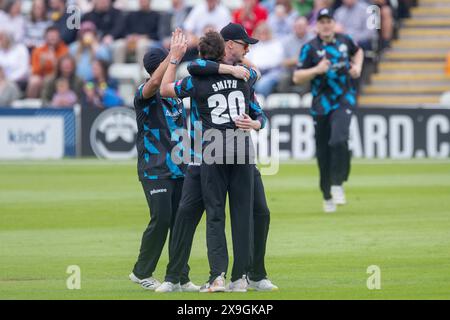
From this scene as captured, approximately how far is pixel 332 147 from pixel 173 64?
634 centimetres

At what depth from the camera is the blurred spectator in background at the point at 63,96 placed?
1056 inches

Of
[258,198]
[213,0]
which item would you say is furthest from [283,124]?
[258,198]

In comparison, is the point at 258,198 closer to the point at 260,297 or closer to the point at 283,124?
the point at 260,297

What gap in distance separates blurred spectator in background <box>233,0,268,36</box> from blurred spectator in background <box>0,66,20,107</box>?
5.28 m

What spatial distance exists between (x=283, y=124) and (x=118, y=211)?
8873mm

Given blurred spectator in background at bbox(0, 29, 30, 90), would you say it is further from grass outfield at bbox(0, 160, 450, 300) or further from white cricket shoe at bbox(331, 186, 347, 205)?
white cricket shoe at bbox(331, 186, 347, 205)

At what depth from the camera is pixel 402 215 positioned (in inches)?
612

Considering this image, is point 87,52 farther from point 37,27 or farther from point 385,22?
point 385,22

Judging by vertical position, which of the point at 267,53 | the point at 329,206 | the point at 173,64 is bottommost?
the point at 329,206

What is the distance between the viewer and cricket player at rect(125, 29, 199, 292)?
34.7 feet

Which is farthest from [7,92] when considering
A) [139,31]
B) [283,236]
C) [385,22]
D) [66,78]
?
[283,236]

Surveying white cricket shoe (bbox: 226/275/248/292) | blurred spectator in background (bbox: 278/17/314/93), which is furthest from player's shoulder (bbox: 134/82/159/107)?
blurred spectator in background (bbox: 278/17/314/93)

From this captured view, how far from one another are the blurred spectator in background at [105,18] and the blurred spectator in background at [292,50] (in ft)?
15.0

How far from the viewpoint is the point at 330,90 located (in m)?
16.4
